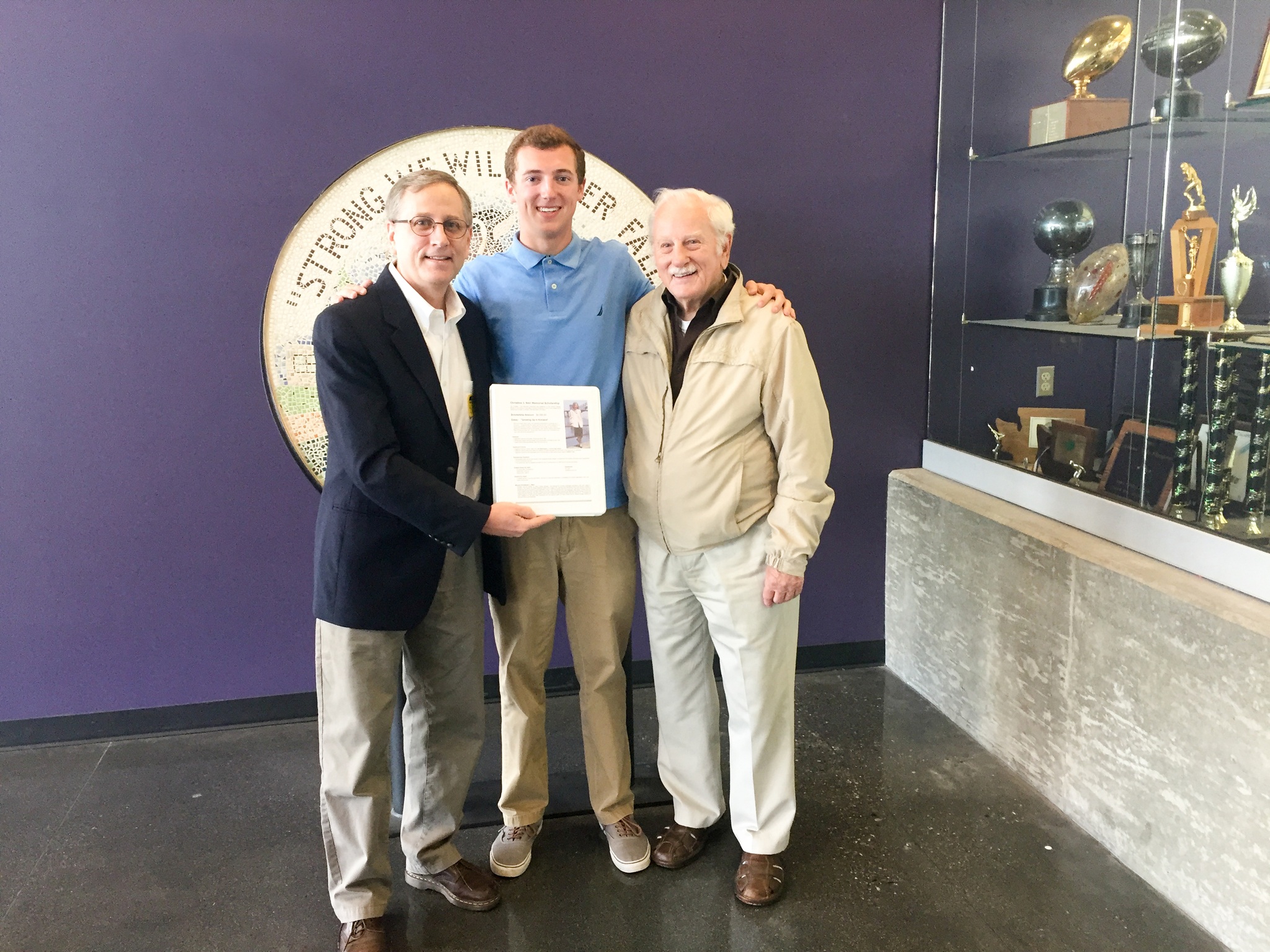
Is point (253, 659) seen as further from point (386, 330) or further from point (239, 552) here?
point (386, 330)

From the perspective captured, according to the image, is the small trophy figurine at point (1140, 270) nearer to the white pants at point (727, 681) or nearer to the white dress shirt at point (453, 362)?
the white pants at point (727, 681)

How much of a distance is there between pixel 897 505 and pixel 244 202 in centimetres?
228

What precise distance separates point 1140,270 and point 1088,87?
0.54 metres

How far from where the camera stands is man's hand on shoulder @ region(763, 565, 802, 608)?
2004 millimetres

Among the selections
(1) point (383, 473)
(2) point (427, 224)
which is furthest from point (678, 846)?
(2) point (427, 224)

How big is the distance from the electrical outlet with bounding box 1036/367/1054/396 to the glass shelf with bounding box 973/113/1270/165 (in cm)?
58

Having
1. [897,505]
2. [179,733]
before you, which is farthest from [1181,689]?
[179,733]

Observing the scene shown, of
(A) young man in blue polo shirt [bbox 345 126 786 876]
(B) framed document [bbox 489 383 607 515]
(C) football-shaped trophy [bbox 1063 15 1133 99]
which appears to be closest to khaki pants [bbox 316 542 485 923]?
(A) young man in blue polo shirt [bbox 345 126 786 876]

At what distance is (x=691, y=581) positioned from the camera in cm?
214

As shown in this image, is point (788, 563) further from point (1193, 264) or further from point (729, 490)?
point (1193, 264)

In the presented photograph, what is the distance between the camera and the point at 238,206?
2777 millimetres

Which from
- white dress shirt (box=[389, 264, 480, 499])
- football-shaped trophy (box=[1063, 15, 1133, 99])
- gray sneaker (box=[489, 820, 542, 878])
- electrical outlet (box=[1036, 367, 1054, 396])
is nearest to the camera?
white dress shirt (box=[389, 264, 480, 499])

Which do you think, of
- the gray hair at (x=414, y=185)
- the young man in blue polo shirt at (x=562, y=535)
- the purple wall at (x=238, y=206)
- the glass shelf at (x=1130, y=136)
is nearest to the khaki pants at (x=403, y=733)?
the young man in blue polo shirt at (x=562, y=535)

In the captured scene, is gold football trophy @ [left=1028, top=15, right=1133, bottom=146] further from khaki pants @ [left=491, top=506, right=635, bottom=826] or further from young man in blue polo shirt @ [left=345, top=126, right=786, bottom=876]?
khaki pants @ [left=491, top=506, right=635, bottom=826]
